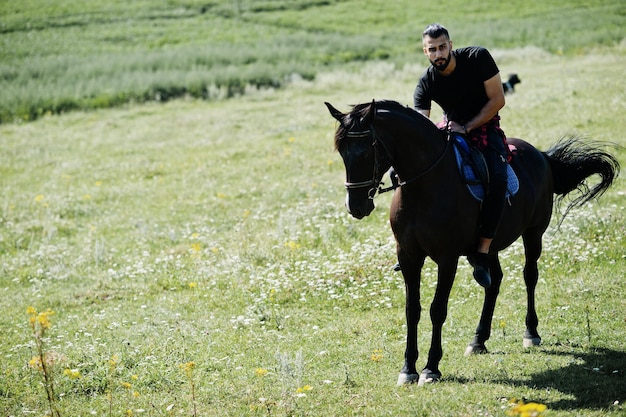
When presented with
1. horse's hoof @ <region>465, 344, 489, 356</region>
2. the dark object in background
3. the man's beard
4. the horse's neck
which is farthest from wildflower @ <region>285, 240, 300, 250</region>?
the dark object in background

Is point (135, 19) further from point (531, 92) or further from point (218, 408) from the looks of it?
point (218, 408)

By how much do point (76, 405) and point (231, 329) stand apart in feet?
8.99

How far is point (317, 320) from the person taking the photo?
10.0 metres

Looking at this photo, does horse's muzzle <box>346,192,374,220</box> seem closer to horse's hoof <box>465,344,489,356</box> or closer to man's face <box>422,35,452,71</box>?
man's face <box>422,35,452,71</box>

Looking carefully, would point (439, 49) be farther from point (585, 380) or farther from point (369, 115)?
point (585, 380)

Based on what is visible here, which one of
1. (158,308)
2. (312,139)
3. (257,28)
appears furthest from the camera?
(257,28)

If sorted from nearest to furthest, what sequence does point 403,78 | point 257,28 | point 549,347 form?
1. point 549,347
2. point 403,78
3. point 257,28

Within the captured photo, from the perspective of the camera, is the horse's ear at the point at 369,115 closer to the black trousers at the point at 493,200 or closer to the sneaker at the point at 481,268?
the black trousers at the point at 493,200

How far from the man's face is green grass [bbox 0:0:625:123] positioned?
27884 mm

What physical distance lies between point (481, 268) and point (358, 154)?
6.77 feet

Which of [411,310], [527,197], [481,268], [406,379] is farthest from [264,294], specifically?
[527,197]

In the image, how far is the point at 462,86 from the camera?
7.40m

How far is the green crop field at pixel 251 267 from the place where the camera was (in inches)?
291

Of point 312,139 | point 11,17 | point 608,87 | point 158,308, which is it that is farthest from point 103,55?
point 158,308
